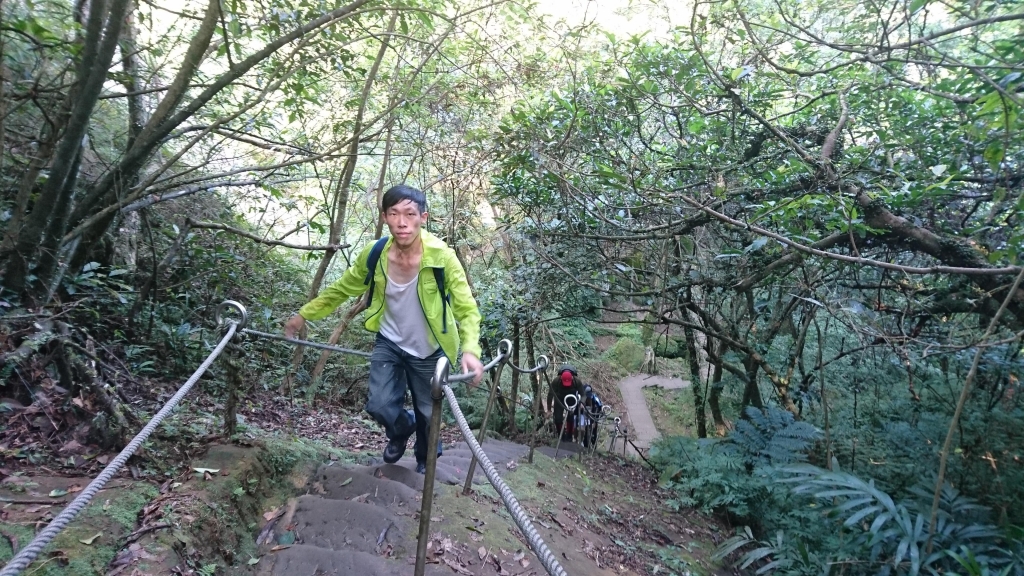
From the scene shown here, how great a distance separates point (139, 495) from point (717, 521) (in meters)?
5.31

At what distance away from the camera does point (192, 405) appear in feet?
14.5

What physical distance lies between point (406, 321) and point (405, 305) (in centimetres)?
10

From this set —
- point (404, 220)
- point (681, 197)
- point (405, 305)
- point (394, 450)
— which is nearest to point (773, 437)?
point (681, 197)

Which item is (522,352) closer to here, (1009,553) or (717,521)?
(717,521)

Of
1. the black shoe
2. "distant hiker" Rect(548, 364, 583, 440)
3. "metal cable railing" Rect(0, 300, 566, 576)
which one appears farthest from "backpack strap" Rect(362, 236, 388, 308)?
"distant hiker" Rect(548, 364, 583, 440)

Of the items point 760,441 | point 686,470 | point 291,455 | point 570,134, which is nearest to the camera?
point 291,455

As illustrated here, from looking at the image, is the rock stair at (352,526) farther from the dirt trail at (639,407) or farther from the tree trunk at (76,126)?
the dirt trail at (639,407)

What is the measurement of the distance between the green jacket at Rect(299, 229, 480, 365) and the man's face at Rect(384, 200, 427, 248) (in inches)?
3.9

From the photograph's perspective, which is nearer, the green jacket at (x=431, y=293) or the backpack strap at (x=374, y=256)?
the green jacket at (x=431, y=293)

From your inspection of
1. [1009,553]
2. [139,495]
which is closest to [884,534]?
[1009,553]

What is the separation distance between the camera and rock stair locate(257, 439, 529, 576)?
2.50 metres

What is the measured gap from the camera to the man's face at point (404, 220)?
3.19 meters

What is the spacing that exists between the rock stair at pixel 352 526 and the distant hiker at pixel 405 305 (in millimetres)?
332

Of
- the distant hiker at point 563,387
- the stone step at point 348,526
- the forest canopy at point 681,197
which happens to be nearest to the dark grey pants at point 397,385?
the stone step at point 348,526
